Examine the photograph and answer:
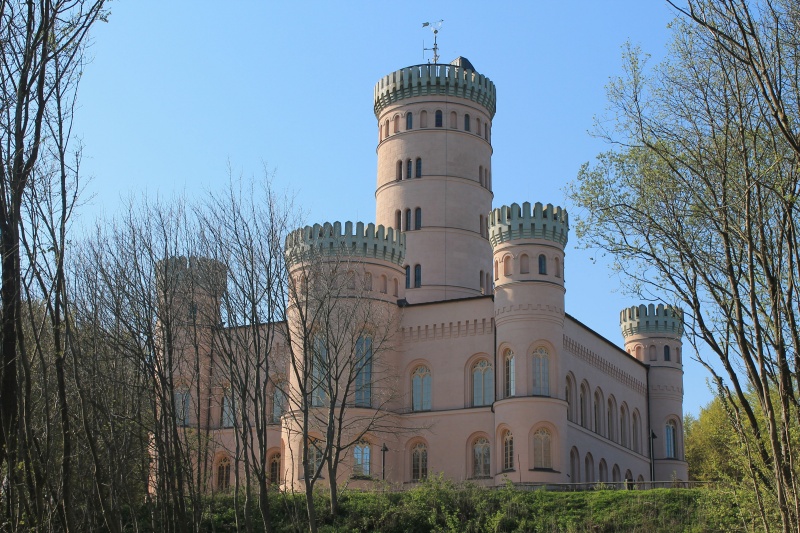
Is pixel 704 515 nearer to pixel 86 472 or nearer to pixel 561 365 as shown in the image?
pixel 561 365

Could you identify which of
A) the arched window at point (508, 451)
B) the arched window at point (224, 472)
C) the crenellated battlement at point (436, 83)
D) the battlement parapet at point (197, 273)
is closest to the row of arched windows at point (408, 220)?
the crenellated battlement at point (436, 83)

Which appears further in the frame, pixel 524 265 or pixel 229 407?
pixel 524 265

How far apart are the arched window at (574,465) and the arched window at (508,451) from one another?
2.96m

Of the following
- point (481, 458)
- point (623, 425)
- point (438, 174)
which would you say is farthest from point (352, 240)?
point (623, 425)

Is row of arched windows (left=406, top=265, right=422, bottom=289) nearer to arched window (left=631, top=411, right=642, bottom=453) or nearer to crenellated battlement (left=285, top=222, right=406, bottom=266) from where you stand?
crenellated battlement (left=285, top=222, right=406, bottom=266)

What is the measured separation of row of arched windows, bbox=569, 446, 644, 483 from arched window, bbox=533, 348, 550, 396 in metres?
3.06

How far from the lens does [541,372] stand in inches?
1746

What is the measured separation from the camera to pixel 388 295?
4716cm

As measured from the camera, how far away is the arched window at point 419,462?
46.1m

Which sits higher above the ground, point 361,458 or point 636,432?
point 636,432

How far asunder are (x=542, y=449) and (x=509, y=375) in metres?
3.14

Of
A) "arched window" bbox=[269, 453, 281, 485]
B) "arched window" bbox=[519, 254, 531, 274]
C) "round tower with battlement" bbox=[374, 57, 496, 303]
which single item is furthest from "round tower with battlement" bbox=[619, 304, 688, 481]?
"arched window" bbox=[269, 453, 281, 485]

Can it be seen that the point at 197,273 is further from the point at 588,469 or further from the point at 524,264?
the point at 588,469

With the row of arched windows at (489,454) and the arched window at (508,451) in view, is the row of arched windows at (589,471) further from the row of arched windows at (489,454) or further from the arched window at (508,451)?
the arched window at (508,451)
